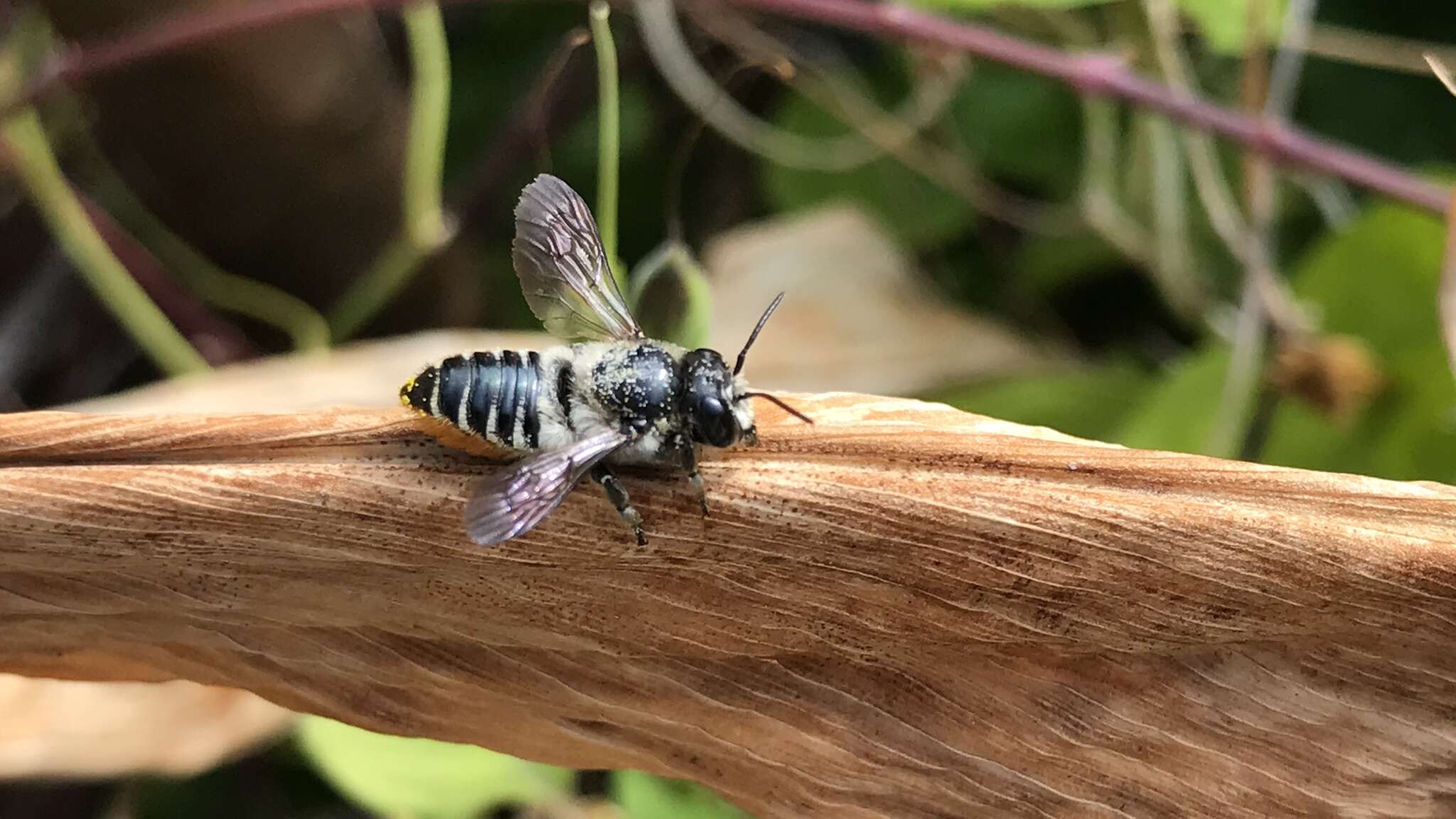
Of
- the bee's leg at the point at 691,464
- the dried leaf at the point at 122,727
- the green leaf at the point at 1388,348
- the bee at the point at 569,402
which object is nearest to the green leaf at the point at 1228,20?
the green leaf at the point at 1388,348

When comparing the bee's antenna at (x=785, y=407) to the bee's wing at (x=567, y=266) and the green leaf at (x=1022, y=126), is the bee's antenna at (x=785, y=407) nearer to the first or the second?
the bee's wing at (x=567, y=266)

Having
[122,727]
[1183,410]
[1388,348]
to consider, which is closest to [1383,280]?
[1388,348]

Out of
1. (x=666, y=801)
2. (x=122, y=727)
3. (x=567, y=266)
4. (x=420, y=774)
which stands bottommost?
(x=122, y=727)

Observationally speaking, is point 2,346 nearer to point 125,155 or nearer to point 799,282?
point 125,155

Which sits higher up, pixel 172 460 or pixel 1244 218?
pixel 1244 218

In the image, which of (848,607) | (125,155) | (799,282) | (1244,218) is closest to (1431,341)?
(1244,218)

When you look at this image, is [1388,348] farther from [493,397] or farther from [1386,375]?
[493,397]

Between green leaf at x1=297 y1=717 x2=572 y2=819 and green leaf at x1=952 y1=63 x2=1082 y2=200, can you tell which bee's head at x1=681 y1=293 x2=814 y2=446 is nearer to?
green leaf at x1=297 y1=717 x2=572 y2=819
